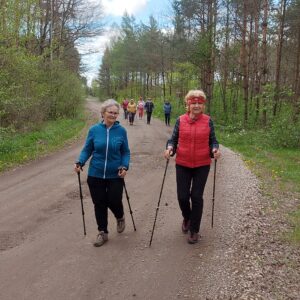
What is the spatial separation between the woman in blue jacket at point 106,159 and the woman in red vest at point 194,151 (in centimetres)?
66

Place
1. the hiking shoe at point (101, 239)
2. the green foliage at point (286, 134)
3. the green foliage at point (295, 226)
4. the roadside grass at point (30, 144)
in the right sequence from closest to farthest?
the hiking shoe at point (101, 239), the green foliage at point (295, 226), the roadside grass at point (30, 144), the green foliage at point (286, 134)

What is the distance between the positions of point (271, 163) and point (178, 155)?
7915mm

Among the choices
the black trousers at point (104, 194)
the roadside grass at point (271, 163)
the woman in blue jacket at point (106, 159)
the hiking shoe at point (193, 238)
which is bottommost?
the roadside grass at point (271, 163)

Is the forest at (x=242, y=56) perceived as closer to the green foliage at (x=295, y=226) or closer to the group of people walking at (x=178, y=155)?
the green foliage at (x=295, y=226)

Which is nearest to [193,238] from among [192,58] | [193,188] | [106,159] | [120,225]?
[193,188]

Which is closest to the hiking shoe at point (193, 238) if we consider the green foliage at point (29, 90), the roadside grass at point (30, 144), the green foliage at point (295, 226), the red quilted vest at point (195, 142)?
the red quilted vest at point (195, 142)

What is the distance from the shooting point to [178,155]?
5.48m

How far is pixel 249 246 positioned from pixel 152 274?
63.4 inches

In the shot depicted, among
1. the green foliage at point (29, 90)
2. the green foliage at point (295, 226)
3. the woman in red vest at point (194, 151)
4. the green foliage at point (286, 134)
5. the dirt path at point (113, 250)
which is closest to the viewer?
the dirt path at point (113, 250)

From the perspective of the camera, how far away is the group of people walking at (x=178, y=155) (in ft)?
17.5

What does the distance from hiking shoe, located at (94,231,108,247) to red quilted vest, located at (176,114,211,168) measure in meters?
1.49

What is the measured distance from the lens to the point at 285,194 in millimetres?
8812

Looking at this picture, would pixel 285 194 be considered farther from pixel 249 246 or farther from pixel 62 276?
pixel 62 276

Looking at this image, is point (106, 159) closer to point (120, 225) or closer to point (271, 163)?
point (120, 225)
